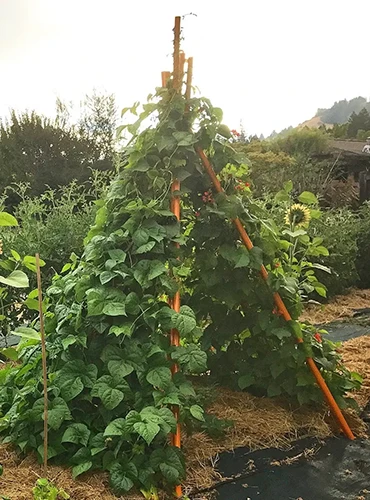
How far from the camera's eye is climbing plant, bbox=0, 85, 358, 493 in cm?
210

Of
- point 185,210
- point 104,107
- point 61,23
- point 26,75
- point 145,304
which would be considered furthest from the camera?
point 104,107

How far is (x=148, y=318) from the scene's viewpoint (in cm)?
218

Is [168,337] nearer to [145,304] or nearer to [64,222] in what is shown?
[145,304]

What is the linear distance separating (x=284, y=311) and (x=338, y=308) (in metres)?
3.78

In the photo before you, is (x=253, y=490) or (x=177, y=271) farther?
(x=177, y=271)

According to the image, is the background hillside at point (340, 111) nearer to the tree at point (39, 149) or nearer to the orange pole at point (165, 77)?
the tree at point (39, 149)

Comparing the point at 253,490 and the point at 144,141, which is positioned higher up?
the point at 144,141

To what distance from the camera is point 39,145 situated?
14469 mm

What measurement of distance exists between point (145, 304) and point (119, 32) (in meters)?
2.04

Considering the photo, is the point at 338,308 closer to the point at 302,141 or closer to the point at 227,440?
the point at 227,440

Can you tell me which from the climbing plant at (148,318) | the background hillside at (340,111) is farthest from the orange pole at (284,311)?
the background hillside at (340,111)

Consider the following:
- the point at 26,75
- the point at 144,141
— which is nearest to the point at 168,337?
the point at 144,141

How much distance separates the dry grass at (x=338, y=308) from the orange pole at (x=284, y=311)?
2764 millimetres

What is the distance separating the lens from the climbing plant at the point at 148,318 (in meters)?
2.10
